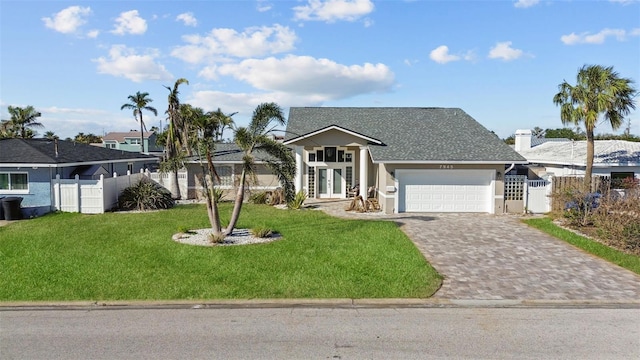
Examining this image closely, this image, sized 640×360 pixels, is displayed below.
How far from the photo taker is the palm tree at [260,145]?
13.6 meters

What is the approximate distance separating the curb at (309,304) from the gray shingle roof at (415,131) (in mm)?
11826

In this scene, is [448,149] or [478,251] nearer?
[478,251]

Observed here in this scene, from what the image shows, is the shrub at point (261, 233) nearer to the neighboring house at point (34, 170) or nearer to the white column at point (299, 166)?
the white column at point (299, 166)

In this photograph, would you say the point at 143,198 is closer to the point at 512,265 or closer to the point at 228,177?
the point at 228,177

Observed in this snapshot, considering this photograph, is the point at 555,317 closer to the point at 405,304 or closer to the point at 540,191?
the point at 405,304

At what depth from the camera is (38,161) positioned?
19.6 m

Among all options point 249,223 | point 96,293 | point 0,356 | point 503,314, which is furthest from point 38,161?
point 503,314

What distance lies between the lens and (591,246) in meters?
13.1

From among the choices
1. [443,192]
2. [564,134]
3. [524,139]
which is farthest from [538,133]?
[443,192]

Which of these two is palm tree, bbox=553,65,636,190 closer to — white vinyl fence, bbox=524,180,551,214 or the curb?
white vinyl fence, bbox=524,180,551,214

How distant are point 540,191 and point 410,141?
22.7 ft

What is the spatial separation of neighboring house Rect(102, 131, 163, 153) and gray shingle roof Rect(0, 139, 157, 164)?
132 ft

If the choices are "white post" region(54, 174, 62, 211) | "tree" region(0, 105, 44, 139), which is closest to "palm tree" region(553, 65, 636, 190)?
"white post" region(54, 174, 62, 211)

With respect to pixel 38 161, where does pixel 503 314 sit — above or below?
below
